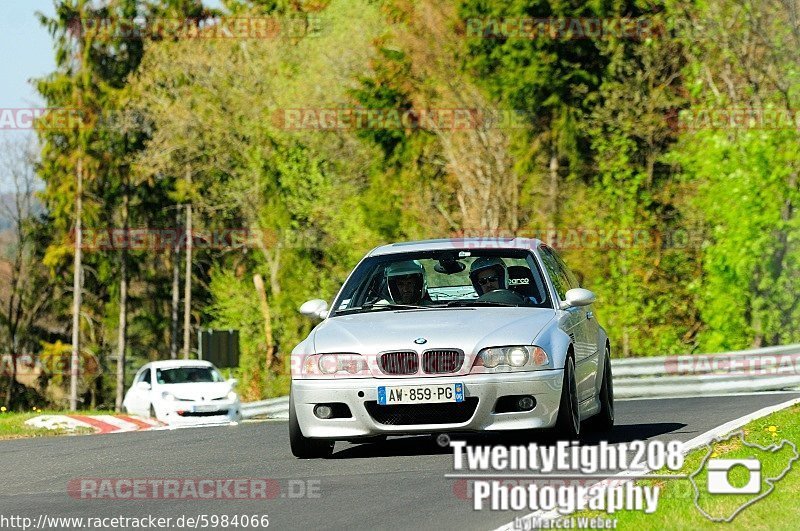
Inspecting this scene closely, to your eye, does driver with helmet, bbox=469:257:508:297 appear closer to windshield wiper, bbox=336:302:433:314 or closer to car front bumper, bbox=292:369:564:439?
windshield wiper, bbox=336:302:433:314

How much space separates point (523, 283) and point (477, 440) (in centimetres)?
132

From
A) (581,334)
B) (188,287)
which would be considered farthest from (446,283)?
(188,287)

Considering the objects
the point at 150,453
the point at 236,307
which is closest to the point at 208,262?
the point at 236,307

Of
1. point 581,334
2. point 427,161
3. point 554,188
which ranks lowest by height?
point 581,334

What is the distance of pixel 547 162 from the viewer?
4869cm

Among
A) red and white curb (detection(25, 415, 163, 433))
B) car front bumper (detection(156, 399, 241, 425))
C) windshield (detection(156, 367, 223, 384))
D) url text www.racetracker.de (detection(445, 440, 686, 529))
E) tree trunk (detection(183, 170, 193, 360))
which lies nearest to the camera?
A: url text www.racetracker.de (detection(445, 440, 686, 529))

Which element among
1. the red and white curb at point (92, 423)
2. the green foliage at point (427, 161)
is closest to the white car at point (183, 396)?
the red and white curb at point (92, 423)

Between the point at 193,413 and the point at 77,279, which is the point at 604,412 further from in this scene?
the point at 77,279

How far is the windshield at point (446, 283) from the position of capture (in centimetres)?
1220

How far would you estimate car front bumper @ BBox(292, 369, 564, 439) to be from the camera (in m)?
11.0

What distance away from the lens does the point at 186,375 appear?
2967 centimetres

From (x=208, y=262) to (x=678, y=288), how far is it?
30.3 metres

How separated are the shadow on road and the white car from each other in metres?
14.7

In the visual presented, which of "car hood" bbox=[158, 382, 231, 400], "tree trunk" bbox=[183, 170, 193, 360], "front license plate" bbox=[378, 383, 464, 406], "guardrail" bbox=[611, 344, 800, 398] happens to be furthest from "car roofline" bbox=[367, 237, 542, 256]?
"tree trunk" bbox=[183, 170, 193, 360]
